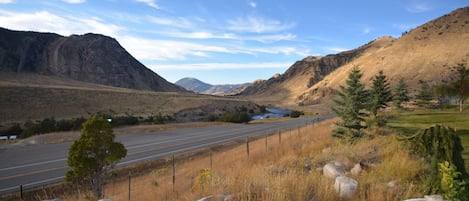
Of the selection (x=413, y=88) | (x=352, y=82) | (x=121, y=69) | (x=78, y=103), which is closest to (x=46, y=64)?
(x=121, y=69)

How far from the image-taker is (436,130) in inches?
219

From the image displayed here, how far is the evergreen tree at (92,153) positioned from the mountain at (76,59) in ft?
445

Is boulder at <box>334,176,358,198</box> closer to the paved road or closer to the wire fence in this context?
the wire fence

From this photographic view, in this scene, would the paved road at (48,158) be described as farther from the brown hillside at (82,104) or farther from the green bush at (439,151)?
the brown hillside at (82,104)

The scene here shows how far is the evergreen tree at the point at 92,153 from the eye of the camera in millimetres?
9555

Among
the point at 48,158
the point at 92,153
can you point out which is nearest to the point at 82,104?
the point at 48,158

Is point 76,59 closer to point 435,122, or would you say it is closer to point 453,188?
point 435,122

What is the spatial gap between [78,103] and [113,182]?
52.7 m

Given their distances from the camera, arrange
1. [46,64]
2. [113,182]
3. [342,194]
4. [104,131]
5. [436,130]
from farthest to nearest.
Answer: [46,64], [113,182], [104,131], [436,130], [342,194]

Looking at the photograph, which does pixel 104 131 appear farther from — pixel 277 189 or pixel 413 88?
pixel 413 88

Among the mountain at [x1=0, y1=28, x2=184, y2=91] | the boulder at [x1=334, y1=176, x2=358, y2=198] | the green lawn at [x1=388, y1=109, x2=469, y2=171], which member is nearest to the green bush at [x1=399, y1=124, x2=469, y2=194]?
the boulder at [x1=334, y1=176, x2=358, y2=198]

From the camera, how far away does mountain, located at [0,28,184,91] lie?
13062cm

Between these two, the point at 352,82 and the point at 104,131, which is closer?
the point at 104,131

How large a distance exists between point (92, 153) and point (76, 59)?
161 m
